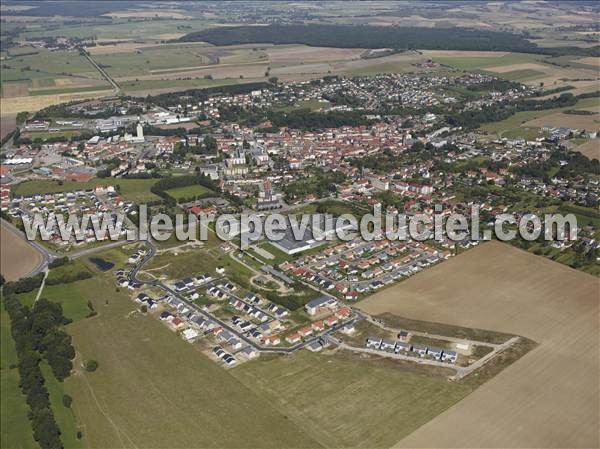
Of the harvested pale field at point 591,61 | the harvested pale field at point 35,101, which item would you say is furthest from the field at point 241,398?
the harvested pale field at point 591,61

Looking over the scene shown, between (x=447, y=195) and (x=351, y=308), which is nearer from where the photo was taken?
(x=351, y=308)

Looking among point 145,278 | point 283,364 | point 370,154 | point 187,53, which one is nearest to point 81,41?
point 187,53

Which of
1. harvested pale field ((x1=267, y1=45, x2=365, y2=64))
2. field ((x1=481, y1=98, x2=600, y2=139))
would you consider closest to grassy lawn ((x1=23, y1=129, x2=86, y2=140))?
field ((x1=481, y1=98, x2=600, y2=139))

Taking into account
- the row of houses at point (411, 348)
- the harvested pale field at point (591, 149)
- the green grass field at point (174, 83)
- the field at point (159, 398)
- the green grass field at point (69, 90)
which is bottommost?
the field at point (159, 398)

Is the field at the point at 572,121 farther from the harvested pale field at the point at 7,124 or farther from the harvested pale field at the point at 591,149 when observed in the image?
the harvested pale field at the point at 7,124

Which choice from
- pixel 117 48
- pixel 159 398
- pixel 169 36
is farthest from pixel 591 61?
pixel 159 398

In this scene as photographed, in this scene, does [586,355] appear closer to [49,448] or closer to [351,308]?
[351,308]
